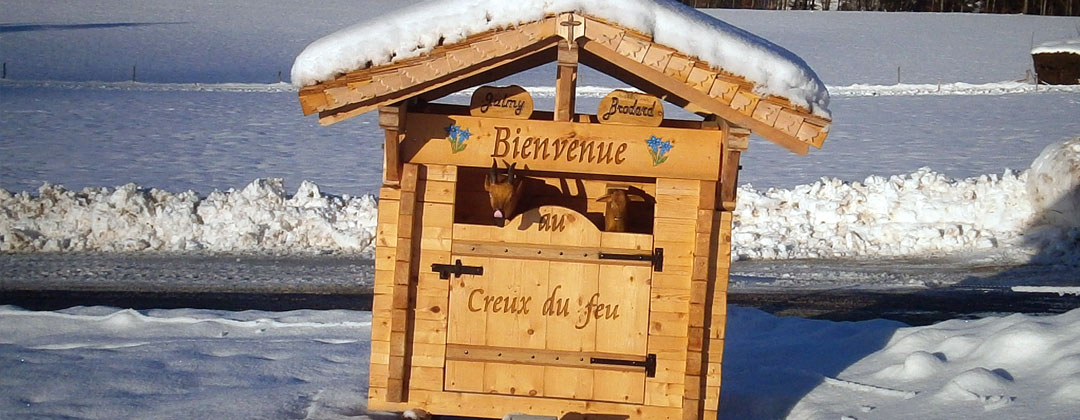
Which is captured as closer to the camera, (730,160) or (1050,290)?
(730,160)

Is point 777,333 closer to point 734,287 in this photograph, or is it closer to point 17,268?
point 734,287

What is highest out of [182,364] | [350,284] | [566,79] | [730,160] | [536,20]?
[536,20]

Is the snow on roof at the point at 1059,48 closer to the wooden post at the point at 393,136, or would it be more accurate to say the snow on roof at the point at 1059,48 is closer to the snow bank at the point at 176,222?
the snow bank at the point at 176,222

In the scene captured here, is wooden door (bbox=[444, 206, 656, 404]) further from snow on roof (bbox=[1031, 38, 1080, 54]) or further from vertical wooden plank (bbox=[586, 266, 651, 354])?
snow on roof (bbox=[1031, 38, 1080, 54])

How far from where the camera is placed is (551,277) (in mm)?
6746

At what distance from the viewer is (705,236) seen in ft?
21.6

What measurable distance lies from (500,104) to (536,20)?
0.71 m

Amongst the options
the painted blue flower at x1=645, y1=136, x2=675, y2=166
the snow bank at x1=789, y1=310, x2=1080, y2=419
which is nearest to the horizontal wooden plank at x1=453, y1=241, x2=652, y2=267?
the painted blue flower at x1=645, y1=136, x2=675, y2=166

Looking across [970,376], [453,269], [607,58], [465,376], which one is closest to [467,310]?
[453,269]

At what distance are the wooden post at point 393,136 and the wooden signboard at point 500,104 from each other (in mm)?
453

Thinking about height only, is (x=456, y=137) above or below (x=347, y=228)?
above

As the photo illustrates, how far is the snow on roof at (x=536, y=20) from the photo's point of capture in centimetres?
623

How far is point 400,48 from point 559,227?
4.72 feet

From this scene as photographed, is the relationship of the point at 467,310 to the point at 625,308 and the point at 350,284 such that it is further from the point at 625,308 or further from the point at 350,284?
the point at 350,284
